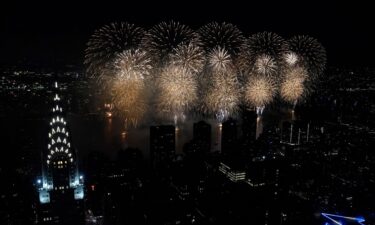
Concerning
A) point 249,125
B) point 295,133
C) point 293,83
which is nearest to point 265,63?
point 293,83

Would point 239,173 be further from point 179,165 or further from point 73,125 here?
point 73,125

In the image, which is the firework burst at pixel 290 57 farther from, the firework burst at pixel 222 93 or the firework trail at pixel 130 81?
Result: the firework trail at pixel 130 81

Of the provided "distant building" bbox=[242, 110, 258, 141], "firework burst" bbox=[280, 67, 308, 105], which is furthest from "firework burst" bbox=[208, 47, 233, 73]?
"distant building" bbox=[242, 110, 258, 141]

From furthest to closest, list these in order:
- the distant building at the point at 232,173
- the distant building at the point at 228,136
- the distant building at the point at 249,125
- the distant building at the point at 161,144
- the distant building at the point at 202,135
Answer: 1. the distant building at the point at 249,125
2. the distant building at the point at 228,136
3. the distant building at the point at 202,135
4. the distant building at the point at 161,144
5. the distant building at the point at 232,173

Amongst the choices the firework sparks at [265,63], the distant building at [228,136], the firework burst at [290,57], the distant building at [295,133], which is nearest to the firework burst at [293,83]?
the firework burst at [290,57]

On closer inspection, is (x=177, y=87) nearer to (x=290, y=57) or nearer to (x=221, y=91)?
(x=221, y=91)

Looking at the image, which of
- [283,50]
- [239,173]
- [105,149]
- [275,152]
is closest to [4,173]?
[105,149]
